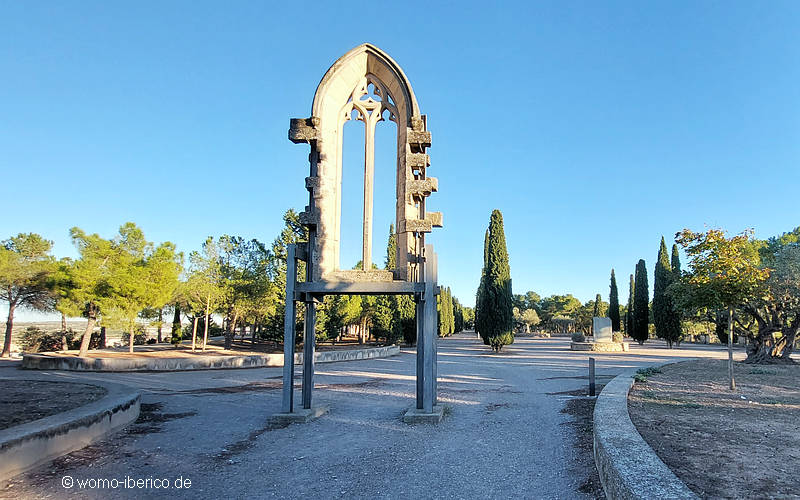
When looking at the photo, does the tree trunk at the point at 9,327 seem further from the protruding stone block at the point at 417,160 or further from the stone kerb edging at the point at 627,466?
the stone kerb edging at the point at 627,466

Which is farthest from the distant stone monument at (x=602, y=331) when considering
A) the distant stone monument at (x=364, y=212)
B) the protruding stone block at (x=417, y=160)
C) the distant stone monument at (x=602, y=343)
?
the protruding stone block at (x=417, y=160)

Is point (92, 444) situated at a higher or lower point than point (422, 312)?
lower

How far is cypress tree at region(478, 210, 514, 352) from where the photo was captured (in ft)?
89.1

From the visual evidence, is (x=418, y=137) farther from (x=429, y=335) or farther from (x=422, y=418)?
(x=422, y=418)

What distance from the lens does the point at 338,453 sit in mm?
5773

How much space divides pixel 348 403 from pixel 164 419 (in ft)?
11.6

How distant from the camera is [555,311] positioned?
73.6 meters

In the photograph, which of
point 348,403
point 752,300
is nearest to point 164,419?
→ point 348,403

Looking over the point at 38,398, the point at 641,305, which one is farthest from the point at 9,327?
the point at 641,305

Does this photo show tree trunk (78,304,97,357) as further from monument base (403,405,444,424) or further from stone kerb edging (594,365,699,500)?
stone kerb edging (594,365,699,500)

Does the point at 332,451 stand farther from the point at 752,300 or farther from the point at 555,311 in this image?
the point at 555,311

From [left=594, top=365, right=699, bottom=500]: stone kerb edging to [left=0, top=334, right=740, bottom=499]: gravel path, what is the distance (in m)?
0.48

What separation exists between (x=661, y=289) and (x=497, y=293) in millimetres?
17095

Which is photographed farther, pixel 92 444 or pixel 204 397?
pixel 204 397
